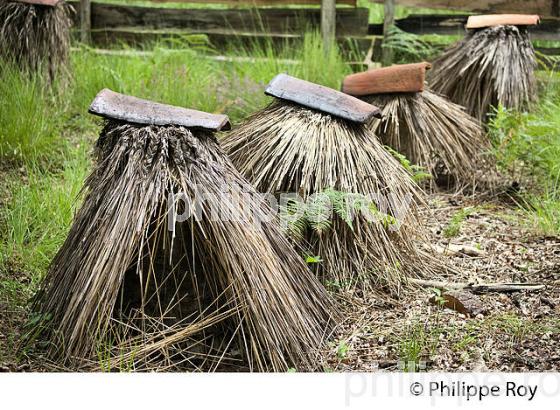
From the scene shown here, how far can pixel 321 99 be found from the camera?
361cm

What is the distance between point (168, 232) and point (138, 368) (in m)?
0.45

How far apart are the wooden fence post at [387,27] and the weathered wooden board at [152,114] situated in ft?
13.3

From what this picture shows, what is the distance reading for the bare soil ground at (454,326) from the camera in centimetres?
281

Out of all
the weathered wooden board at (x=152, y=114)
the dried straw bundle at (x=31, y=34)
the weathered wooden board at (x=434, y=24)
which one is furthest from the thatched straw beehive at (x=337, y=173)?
the weathered wooden board at (x=434, y=24)

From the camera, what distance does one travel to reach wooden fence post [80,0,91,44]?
22.5 feet

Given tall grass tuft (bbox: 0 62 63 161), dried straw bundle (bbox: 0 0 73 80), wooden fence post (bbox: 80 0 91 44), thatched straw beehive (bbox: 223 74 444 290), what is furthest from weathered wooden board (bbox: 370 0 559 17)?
thatched straw beehive (bbox: 223 74 444 290)

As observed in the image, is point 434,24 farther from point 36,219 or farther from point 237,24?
point 36,219

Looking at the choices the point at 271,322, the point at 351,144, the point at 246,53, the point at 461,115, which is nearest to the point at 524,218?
the point at 461,115

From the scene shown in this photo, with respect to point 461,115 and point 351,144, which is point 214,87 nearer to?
point 461,115

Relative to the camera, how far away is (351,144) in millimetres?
3574

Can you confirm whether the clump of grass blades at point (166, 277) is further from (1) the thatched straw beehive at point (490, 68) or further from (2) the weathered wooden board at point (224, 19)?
(2) the weathered wooden board at point (224, 19)

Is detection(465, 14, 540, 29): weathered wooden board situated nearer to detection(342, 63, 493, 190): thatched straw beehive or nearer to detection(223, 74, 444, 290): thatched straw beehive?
detection(342, 63, 493, 190): thatched straw beehive

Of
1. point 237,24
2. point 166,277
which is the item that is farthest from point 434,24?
point 166,277

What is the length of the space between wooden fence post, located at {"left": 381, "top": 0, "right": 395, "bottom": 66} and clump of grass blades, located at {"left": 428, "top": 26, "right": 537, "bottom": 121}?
1225 mm
